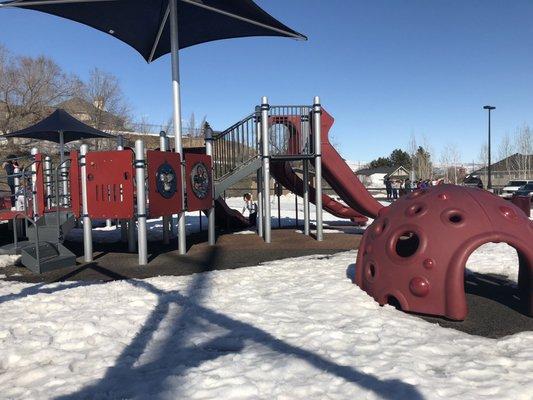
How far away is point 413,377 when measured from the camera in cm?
360

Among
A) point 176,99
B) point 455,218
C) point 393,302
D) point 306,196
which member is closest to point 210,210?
point 176,99

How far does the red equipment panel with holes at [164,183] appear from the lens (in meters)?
9.23

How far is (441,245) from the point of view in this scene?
17.0 feet

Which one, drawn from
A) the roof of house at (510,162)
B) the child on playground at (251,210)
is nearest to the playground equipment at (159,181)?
the child on playground at (251,210)

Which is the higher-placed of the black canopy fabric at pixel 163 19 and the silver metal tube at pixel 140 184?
the black canopy fabric at pixel 163 19

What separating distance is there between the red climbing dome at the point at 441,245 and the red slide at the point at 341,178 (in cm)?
672

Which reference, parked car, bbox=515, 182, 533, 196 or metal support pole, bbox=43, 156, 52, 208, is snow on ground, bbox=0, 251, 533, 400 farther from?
parked car, bbox=515, 182, 533, 196

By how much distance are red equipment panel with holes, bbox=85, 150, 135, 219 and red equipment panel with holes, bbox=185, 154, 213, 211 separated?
67.9 inches

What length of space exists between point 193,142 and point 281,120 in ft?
152

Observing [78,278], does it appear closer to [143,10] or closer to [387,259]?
[387,259]

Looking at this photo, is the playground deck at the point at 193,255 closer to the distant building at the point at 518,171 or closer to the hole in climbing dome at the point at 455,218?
the hole in climbing dome at the point at 455,218

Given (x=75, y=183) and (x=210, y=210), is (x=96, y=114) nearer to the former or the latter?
(x=210, y=210)

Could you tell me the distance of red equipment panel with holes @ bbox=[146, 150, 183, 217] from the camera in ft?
30.3

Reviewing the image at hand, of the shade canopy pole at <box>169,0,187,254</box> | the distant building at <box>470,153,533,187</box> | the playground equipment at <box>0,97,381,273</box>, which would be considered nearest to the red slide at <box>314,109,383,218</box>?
the playground equipment at <box>0,97,381,273</box>
